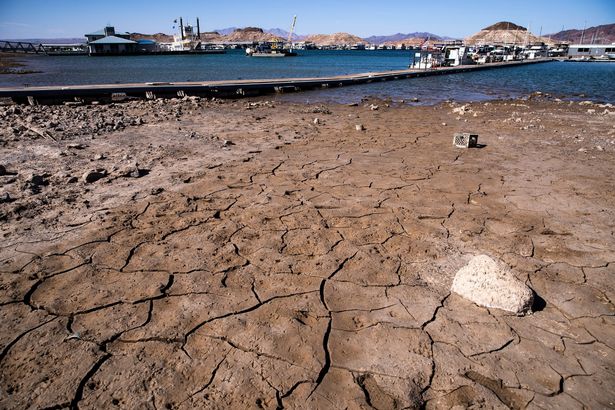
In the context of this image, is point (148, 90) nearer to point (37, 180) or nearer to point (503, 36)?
point (37, 180)

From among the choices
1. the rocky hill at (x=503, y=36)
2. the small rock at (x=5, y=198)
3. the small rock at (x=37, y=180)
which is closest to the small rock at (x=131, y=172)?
the small rock at (x=37, y=180)

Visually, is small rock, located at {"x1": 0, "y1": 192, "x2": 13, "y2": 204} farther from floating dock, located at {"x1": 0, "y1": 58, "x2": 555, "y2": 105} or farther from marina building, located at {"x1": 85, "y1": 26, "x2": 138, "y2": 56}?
marina building, located at {"x1": 85, "y1": 26, "x2": 138, "y2": 56}

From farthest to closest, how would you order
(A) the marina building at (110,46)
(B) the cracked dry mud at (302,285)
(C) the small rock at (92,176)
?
(A) the marina building at (110,46)
(C) the small rock at (92,176)
(B) the cracked dry mud at (302,285)

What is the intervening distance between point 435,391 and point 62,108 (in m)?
11.7

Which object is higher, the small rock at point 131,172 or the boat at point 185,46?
the boat at point 185,46

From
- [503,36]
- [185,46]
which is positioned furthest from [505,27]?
[185,46]

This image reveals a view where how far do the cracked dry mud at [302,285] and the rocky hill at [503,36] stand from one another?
170738mm

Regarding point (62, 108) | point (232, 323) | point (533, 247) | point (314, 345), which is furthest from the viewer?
point (62, 108)

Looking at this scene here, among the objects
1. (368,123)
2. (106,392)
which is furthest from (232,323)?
(368,123)

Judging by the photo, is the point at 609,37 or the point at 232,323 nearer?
the point at 232,323

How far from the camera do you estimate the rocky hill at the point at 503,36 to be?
14875 cm

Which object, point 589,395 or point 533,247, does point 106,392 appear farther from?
point 533,247

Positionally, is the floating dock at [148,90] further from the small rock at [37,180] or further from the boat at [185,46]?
the boat at [185,46]

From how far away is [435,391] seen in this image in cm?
181
